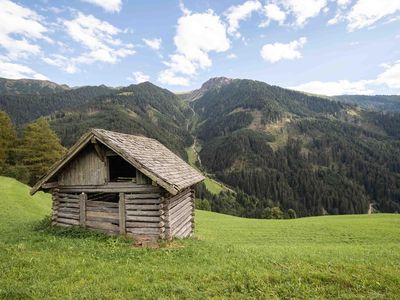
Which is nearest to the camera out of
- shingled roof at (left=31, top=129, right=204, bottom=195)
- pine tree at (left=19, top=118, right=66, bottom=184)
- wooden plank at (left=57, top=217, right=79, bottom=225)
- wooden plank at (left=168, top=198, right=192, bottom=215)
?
shingled roof at (left=31, top=129, right=204, bottom=195)

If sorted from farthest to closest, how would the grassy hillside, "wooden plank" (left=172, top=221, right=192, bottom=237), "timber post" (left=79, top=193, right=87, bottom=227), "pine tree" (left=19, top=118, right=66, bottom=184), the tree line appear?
1. "pine tree" (left=19, top=118, right=66, bottom=184)
2. the tree line
3. "wooden plank" (left=172, top=221, right=192, bottom=237)
4. "timber post" (left=79, top=193, right=87, bottom=227)
5. the grassy hillside

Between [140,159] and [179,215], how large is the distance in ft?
17.6

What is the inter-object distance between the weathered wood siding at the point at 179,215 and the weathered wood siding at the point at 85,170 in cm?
425

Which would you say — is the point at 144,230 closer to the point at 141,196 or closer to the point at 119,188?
the point at 141,196

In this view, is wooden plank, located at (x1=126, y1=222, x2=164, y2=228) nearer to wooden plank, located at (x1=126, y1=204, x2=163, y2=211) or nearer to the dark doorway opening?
wooden plank, located at (x1=126, y1=204, x2=163, y2=211)

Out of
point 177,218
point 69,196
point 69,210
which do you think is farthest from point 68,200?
point 177,218

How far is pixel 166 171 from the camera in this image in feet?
60.1

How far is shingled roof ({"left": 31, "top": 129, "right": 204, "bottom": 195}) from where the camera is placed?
54.4 ft

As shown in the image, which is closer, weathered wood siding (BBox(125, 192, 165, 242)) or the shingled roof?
the shingled roof

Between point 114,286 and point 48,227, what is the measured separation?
12125 millimetres

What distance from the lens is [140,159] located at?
17.3 meters

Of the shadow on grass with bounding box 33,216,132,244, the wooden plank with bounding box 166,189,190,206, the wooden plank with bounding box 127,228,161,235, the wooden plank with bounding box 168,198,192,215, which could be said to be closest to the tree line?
the shadow on grass with bounding box 33,216,132,244

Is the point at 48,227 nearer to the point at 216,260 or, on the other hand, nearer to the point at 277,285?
the point at 216,260

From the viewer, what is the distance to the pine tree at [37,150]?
6106 centimetres
